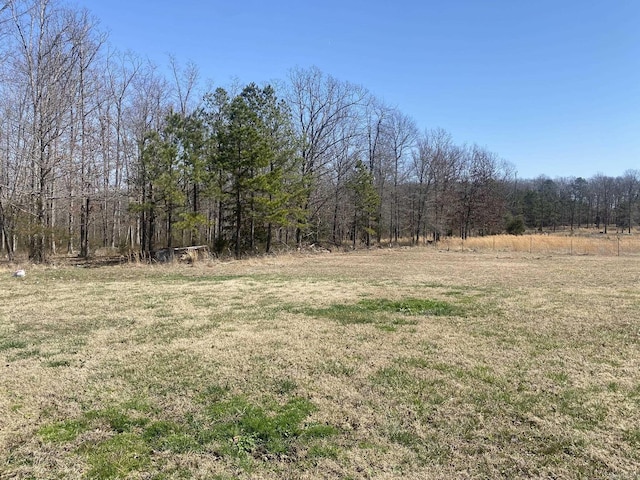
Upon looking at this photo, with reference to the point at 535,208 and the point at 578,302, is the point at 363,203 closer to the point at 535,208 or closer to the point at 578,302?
the point at 578,302

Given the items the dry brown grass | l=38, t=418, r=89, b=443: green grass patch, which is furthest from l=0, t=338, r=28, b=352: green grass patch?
the dry brown grass

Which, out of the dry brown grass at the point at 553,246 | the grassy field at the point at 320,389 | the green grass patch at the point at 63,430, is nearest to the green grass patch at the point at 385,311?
the grassy field at the point at 320,389

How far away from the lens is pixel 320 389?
3.70 metres

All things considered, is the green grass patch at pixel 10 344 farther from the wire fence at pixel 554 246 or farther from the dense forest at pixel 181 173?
the wire fence at pixel 554 246

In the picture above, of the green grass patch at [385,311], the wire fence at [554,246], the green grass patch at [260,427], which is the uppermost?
the wire fence at [554,246]

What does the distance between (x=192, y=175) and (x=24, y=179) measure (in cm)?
622

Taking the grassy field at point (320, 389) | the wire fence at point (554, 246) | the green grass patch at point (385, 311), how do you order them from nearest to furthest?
the grassy field at point (320, 389)
the green grass patch at point (385, 311)
the wire fence at point (554, 246)

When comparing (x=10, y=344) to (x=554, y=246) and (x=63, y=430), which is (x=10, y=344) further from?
(x=554, y=246)

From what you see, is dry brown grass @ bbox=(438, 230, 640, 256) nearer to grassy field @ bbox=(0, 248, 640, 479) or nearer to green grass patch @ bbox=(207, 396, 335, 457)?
grassy field @ bbox=(0, 248, 640, 479)

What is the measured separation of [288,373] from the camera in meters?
4.10

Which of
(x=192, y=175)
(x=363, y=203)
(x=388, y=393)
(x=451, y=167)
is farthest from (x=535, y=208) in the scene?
(x=388, y=393)

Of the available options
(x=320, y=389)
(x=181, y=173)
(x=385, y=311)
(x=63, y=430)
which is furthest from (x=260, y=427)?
(x=181, y=173)

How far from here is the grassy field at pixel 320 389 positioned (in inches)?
103

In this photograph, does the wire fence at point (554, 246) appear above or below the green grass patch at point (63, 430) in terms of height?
above
